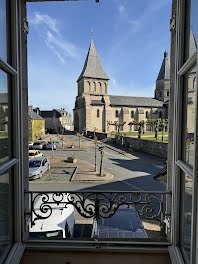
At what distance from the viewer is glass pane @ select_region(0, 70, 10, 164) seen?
1.71 meters

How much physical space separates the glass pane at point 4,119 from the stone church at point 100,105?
41.2 m

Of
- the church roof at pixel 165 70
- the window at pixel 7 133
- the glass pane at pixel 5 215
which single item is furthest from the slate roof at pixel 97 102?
the glass pane at pixel 5 215

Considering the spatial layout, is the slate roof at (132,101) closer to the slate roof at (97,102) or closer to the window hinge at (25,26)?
the slate roof at (97,102)

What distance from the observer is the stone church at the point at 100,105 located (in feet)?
147

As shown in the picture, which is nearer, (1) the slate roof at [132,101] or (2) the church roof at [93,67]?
(2) the church roof at [93,67]

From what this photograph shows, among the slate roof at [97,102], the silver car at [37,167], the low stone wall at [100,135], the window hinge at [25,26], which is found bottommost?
the silver car at [37,167]

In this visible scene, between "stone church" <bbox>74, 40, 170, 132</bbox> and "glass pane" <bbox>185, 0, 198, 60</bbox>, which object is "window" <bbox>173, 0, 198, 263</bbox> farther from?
"stone church" <bbox>74, 40, 170, 132</bbox>

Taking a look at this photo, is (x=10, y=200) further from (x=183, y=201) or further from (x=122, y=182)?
(x=122, y=182)

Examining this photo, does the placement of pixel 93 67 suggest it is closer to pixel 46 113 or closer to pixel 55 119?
pixel 55 119

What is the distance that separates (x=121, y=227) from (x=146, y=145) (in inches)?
762

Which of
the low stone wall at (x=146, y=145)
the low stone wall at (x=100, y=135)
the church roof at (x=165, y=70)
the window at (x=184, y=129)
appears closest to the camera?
the window at (x=184, y=129)

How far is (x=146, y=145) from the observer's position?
22.6 meters

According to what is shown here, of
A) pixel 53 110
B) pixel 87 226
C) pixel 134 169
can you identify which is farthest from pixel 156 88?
pixel 87 226

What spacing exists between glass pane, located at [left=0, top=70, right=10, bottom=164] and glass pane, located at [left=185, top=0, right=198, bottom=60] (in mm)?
1923
